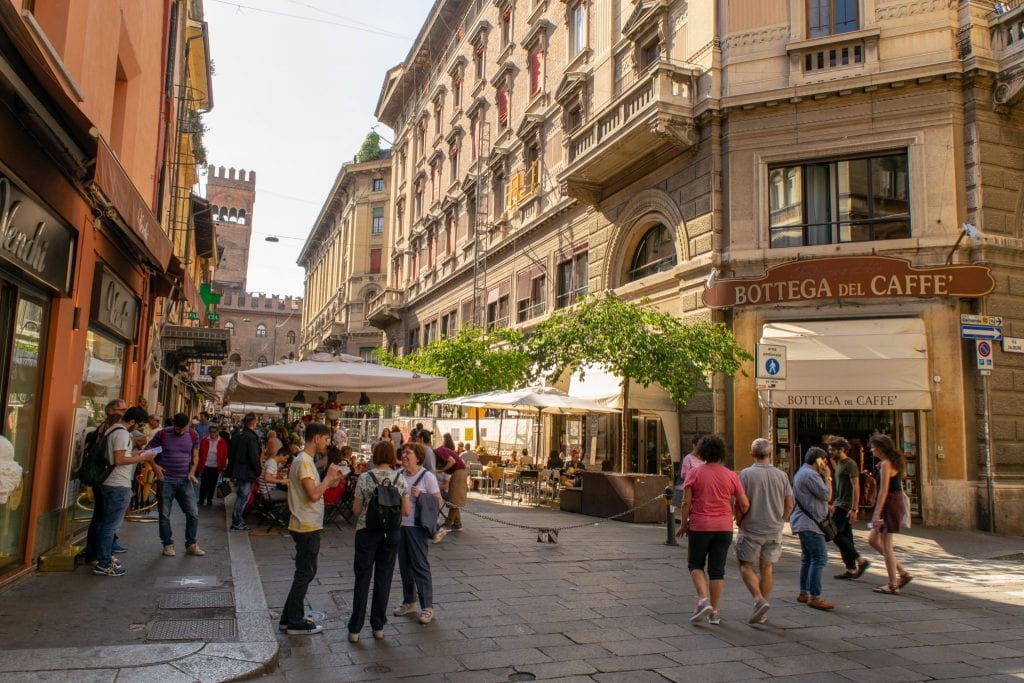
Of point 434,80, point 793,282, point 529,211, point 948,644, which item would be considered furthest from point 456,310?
point 948,644

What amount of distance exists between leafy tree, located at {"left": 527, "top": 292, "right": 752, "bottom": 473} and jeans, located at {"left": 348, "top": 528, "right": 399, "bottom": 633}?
8845 millimetres

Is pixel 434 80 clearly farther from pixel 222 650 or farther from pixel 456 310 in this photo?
pixel 222 650

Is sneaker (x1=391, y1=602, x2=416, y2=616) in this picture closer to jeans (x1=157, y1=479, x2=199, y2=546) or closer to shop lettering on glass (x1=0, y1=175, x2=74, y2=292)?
jeans (x1=157, y1=479, x2=199, y2=546)

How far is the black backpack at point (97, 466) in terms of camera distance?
792 centimetres

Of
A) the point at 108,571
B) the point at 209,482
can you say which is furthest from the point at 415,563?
the point at 209,482

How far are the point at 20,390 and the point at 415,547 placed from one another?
4090mm

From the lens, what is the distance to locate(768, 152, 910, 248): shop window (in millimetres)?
15758

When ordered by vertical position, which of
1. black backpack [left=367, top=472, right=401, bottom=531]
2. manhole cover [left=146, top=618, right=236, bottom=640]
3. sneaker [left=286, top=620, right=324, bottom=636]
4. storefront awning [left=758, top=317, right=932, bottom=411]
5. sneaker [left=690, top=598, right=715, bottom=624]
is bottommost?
sneaker [left=286, top=620, right=324, bottom=636]

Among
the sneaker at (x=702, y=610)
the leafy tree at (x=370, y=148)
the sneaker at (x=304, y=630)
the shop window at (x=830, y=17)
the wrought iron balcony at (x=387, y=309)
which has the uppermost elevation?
the leafy tree at (x=370, y=148)

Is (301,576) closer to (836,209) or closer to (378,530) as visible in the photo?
(378,530)

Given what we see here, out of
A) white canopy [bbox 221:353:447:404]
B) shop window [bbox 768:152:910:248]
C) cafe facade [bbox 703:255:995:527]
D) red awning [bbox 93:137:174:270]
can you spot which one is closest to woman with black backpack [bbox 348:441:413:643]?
red awning [bbox 93:137:174:270]

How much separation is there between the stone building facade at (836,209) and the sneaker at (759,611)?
609 cm

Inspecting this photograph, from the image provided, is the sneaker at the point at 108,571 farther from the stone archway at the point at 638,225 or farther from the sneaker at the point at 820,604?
the stone archway at the point at 638,225

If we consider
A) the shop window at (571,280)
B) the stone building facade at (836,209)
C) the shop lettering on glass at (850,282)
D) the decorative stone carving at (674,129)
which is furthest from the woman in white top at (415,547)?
the shop window at (571,280)
